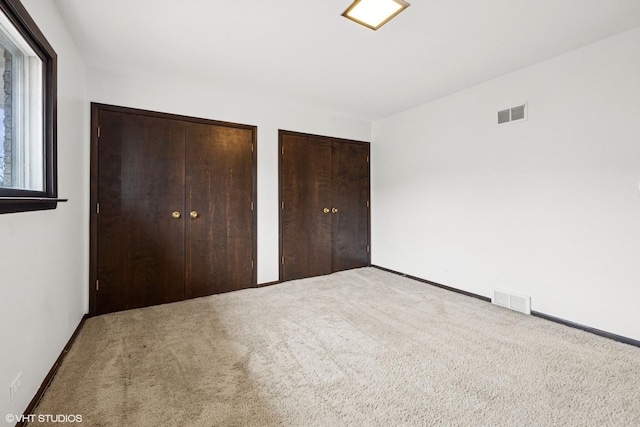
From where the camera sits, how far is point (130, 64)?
2.69 m

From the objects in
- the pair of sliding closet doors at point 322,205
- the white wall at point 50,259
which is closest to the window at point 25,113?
the white wall at point 50,259

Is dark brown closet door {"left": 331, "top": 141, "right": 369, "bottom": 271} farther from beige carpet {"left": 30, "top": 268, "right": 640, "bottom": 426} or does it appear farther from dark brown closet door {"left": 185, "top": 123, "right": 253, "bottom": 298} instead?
beige carpet {"left": 30, "top": 268, "right": 640, "bottom": 426}

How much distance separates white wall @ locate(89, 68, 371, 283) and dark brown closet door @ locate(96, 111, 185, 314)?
211mm

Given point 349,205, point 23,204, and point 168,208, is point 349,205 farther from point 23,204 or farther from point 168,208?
point 23,204

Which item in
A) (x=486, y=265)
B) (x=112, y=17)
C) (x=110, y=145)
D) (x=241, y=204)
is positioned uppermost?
(x=112, y=17)

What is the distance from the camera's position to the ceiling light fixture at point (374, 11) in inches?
70.0

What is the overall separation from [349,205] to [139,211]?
2.80 metres

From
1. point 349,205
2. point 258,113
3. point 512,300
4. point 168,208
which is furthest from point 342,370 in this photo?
point 258,113

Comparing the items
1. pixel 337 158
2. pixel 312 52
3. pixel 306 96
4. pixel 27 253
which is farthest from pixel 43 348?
pixel 337 158

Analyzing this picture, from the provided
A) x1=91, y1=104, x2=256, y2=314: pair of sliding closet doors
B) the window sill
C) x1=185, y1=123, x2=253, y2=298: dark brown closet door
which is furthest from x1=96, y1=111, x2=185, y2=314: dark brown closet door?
the window sill

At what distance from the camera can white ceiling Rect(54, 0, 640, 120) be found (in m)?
1.92

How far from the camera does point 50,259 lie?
181cm

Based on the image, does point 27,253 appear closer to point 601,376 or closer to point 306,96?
point 306,96

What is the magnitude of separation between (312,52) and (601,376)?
10.4 ft
